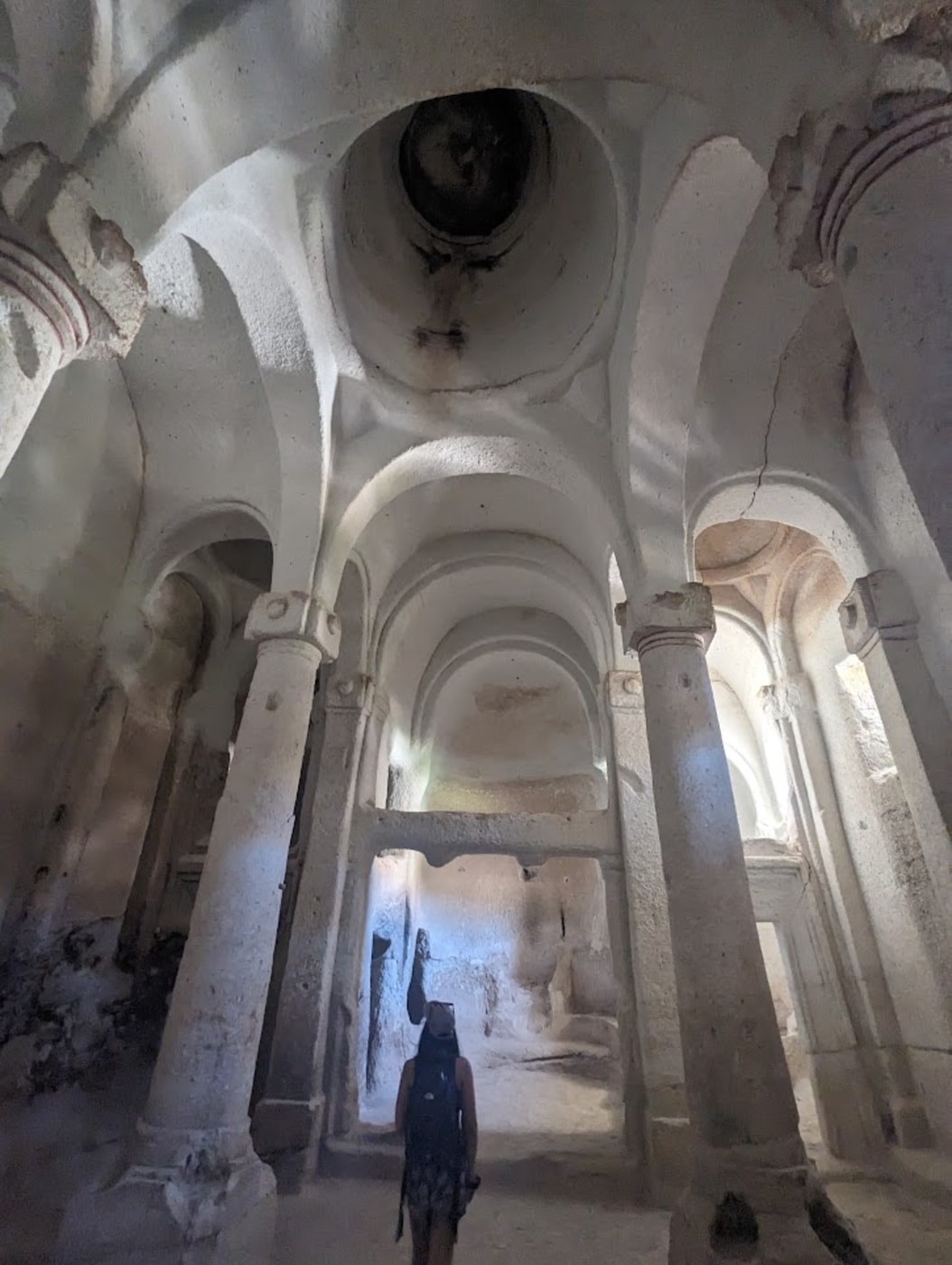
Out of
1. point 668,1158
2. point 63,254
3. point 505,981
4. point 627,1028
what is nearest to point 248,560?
point 63,254

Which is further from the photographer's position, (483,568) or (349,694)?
(483,568)

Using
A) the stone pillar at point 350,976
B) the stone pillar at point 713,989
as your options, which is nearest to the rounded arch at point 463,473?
the stone pillar at point 713,989

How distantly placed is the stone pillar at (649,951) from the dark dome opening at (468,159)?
489cm

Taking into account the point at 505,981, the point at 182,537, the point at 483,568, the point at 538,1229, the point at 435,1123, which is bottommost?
the point at 538,1229

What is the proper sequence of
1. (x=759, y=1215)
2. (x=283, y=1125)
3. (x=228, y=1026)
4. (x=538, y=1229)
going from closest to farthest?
(x=759, y=1215)
(x=228, y=1026)
(x=538, y=1229)
(x=283, y=1125)

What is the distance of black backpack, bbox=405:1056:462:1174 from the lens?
3.17m

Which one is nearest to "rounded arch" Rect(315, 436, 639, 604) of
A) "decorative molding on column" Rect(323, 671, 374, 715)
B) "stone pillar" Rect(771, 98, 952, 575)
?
"decorative molding on column" Rect(323, 671, 374, 715)

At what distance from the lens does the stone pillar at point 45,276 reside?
2.33m

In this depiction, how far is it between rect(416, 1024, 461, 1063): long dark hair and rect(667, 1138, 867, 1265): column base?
4.20 ft

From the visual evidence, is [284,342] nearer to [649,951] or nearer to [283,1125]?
[649,951]

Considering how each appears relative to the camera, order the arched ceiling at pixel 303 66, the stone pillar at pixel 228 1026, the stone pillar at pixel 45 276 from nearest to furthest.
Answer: the stone pillar at pixel 45 276 → the arched ceiling at pixel 303 66 → the stone pillar at pixel 228 1026

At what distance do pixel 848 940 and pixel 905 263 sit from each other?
607cm

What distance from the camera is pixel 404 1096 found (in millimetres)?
3311

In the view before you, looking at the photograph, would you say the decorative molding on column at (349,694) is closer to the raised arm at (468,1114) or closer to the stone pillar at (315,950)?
the stone pillar at (315,950)
